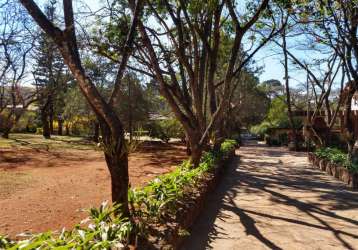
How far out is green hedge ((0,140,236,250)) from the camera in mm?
3705

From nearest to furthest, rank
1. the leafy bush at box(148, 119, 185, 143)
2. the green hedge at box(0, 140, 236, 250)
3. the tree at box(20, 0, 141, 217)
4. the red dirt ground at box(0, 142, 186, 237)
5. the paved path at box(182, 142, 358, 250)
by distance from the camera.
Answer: the green hedge at box(0, 140, 236, 250) < the tree at box(20, 0, 141, 217) < the paved path at box(182, 142, 358, 250) < the red dirt ground at box(0, 142, 186, 237) < the leafy bush at box(148, 119, 185, 143)

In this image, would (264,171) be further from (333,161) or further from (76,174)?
(76,174)

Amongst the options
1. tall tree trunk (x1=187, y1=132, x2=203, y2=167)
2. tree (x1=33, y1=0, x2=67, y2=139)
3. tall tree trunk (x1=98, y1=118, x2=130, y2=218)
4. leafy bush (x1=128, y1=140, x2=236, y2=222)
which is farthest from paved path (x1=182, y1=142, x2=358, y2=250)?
tree (x1=33, y1=0, x2=67, y2=139)

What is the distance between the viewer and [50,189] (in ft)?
32.6

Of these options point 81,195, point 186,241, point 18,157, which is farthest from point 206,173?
point 18,157

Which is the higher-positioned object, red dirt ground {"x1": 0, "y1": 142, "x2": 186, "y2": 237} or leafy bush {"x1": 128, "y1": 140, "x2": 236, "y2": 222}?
leafy bush {"x1": 128, "y1": 140, "x2": 236, "y2": 222}

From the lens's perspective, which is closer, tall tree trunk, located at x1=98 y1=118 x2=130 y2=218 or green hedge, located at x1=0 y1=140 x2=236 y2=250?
green hedge, located at x1=0 y1=140 x2=236 y2=250

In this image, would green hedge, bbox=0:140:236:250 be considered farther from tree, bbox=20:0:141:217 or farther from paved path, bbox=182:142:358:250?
paved path, bbox=182:142:358:250

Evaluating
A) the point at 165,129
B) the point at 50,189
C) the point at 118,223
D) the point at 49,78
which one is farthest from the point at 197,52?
the point at 165,129

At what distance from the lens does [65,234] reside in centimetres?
408

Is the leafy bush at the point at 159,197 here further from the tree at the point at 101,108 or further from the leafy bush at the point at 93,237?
the leafy bush at the point at 93,237

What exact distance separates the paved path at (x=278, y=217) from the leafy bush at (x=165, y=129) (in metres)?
19.2

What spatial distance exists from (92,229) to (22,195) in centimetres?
551

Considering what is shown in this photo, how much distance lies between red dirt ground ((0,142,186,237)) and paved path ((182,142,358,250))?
2.30 metres
